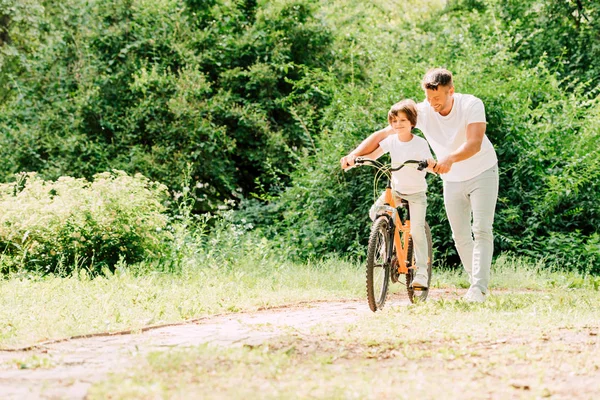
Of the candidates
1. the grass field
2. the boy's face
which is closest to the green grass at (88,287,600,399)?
the grass field

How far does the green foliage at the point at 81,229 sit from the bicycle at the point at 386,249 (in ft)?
10.4

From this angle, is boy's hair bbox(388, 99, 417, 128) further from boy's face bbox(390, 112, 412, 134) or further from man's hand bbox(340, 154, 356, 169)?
man's hand bbox(340, 154, 356, 169)

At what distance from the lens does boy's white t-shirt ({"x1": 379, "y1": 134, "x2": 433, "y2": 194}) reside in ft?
21.6

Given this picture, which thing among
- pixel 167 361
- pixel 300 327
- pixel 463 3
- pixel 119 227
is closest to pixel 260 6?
pixel 463 3

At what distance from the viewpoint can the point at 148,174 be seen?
41.0 ft

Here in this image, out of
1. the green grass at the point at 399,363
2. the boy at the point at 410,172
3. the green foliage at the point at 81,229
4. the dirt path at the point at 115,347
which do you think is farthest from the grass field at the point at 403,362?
the green foliage at the point at 81,229

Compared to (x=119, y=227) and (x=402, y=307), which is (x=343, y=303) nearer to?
(x=402, y=307)

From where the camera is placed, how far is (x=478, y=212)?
6.34 meters

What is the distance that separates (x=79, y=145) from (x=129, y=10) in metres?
2.62

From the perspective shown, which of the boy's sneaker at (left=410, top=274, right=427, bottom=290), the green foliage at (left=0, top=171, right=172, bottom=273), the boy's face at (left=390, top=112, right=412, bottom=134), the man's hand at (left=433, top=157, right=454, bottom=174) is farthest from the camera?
the green foliage at (left=0, top=171, right=172, bottom=273)

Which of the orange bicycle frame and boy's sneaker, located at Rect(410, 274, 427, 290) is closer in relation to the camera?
the orange bicycle frame

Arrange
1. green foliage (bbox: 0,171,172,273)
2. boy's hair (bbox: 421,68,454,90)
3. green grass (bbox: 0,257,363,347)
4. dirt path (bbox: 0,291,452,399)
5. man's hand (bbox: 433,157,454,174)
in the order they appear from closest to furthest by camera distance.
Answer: dirt path (bbox: 0,291,452,399), green grass (bbox: 0,257,363,347), man's hand (bbox: 433,157,454,174), boy's hair (bbox: 421,68,454,90), green foliage (bbox: 0,171,172,273)

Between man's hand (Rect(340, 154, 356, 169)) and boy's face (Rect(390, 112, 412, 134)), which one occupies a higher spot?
boy's face (Rect(390, 112, 412, 134))

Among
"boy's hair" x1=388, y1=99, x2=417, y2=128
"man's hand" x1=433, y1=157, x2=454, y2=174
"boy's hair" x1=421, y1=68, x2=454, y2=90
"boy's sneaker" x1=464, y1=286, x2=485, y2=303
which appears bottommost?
"boy's sneaker" x1=464, y1=286, x2=485, y2=303
